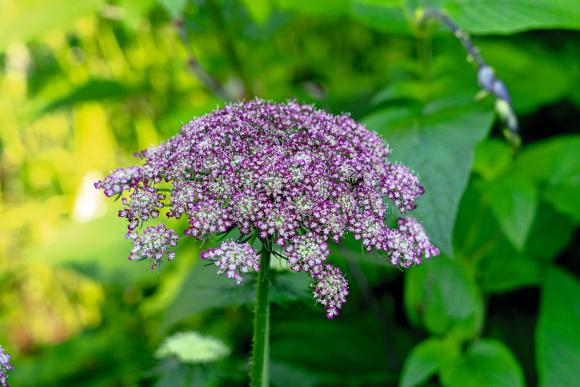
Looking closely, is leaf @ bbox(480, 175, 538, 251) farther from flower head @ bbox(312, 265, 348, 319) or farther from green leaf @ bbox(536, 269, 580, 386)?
flower head @ bbox(312, 265, 348, 319)

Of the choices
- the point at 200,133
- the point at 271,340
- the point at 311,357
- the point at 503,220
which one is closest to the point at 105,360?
the point at 271,340

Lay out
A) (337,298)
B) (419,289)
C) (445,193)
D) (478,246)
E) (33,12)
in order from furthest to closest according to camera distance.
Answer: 1. (33,12)
2. (478,246)
3. (419,289)
4. (445,193)
5. (337,298)

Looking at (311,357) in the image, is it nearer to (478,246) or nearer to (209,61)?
(478,246)

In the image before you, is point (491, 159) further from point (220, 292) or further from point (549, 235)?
point (220, 292)

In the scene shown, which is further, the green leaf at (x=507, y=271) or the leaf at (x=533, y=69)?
the leaf at (x=533, y=69)

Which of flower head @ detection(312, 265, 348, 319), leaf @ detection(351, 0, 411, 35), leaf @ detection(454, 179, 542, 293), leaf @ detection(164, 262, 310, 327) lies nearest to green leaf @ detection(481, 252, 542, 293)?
leaf @ detection(454, 179, 542, 293)

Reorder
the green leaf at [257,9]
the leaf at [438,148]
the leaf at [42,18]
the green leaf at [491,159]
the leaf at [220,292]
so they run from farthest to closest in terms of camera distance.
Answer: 1. the green leaf at [257,9]
2. the leaf at [42,18]
3. the green leaf at [491,159]
4. the leaf at [220,292]
5. the leaf at [438,148]

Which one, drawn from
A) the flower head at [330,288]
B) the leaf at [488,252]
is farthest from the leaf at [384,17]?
the flower head at [330,288]

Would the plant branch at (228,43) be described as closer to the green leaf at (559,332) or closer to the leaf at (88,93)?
the leaf at (88,93)
